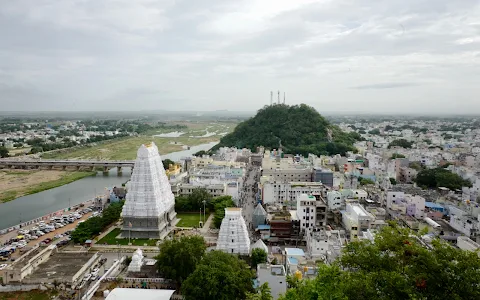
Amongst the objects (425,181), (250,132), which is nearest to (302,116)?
(250,132)

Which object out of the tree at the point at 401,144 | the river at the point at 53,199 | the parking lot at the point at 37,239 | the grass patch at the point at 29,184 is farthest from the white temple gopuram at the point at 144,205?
the tree at the point at 401,144

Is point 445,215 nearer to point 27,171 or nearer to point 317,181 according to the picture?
point 317,181

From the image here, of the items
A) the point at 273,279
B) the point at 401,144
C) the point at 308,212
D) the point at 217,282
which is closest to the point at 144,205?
the point at 308,212

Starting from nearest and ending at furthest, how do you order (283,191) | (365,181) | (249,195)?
(283,191) < (365,181) < (249,195)

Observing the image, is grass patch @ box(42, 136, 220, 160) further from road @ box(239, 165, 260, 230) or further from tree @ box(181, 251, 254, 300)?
tree @ box(181, 251, 254, 300)

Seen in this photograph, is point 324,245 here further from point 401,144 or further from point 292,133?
point 401,144

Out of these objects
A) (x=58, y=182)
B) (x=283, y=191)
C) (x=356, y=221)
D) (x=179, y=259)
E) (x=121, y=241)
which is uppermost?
(x=283, y=191)
